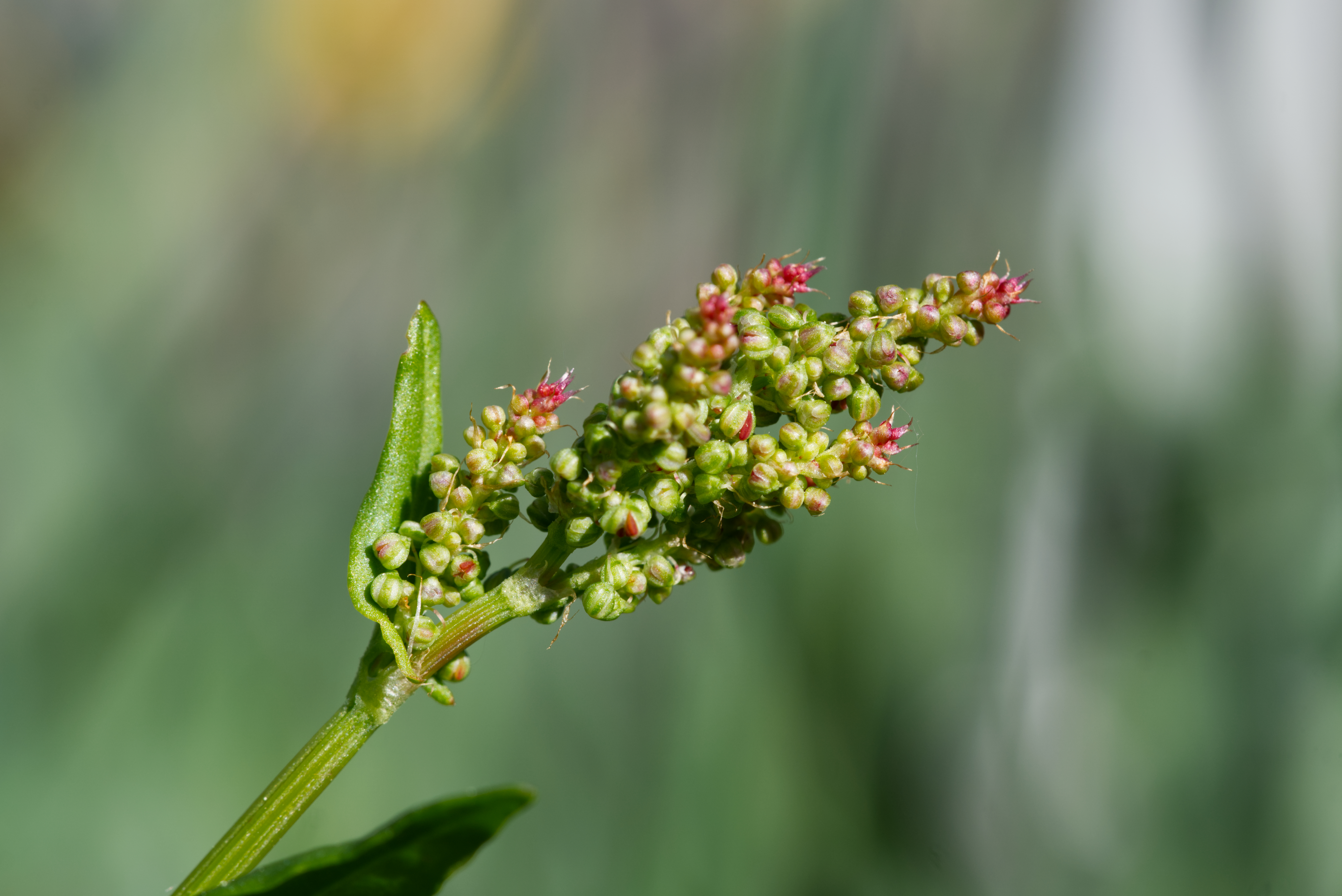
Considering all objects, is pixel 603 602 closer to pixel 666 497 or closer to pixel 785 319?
pixel 666 497

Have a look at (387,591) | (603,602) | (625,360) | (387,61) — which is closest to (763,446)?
(603,602)

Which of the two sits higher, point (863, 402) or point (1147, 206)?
point (1147, 206)

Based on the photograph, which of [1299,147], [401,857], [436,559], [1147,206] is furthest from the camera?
[1147,206]

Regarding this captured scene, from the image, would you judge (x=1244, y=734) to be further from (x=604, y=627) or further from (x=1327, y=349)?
(x=604, y=627)

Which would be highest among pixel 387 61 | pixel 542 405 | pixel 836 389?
pixel 387 61

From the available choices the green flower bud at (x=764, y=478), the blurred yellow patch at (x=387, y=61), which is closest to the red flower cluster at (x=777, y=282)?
the green flower bud at (x=764, y=478)

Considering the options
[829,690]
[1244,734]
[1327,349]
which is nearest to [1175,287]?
[1327,349]

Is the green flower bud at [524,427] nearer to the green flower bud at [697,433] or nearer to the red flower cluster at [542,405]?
the red flower cluster at [542,405]
